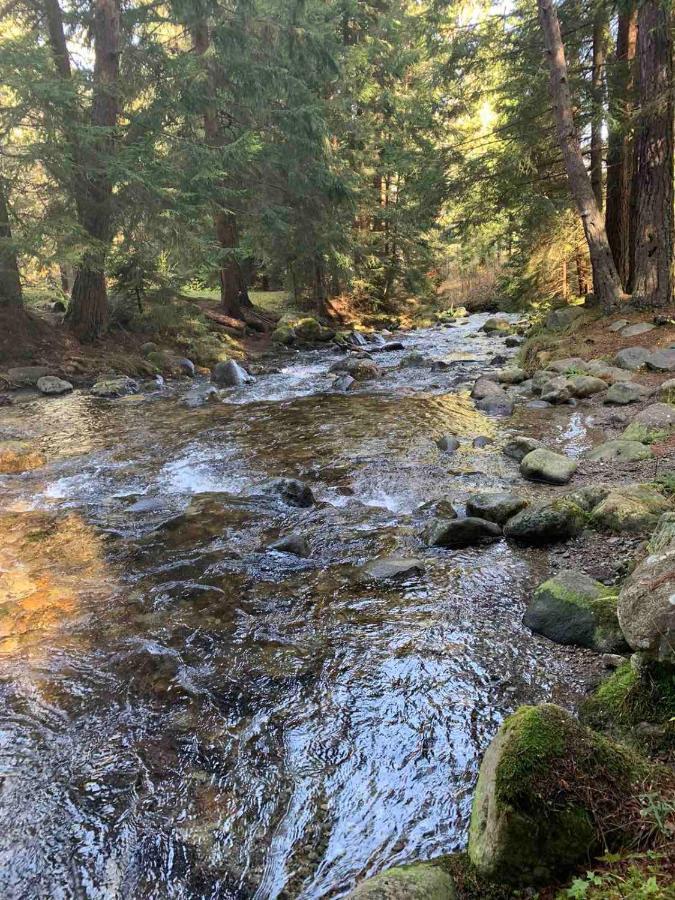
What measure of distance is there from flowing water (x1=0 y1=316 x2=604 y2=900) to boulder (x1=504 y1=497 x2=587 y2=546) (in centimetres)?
20

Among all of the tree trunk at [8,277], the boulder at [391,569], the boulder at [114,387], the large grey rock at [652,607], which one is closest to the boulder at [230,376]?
the boulder at [114,387]

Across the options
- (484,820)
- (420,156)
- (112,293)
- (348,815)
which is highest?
(420,156)

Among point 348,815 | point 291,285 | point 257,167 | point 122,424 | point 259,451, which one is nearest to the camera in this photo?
point 348,815

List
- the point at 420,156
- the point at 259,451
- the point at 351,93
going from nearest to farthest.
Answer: the point at 259,451
the point at 420,156
the point at 351,93

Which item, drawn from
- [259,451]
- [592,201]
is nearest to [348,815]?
[259,451]

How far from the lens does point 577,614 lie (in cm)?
362

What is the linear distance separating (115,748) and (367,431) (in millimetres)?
6568

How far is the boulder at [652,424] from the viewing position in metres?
6.84

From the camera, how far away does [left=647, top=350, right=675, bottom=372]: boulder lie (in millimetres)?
9570

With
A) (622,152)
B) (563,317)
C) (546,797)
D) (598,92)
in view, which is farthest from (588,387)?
(546,797)

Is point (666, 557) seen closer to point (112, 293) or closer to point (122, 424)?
point (122, 424)

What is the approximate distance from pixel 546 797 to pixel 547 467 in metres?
4.81

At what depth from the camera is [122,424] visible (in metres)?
10.0

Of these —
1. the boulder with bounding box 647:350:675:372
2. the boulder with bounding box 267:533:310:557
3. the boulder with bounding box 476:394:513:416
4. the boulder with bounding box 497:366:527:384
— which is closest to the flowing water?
the boulder with bounding box 267:533:310:557
